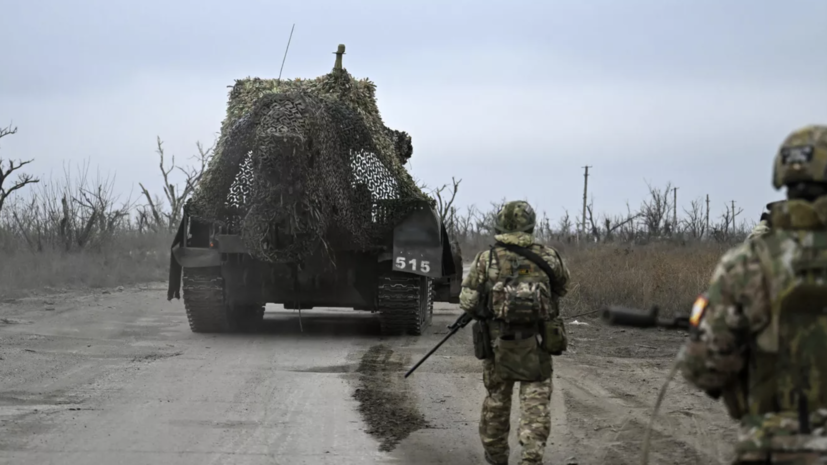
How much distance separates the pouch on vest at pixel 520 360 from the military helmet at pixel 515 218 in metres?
0.63

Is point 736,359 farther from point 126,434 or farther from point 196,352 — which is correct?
point 196,352

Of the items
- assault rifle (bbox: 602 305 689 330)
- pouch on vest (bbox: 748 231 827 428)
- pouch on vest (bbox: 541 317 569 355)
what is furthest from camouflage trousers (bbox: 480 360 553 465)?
pouch on vest (bbox: 748 231 827 428)

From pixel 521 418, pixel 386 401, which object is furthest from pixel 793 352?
pixel 386 401

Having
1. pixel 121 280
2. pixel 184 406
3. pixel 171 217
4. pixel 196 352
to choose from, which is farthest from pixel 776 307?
pixel 171 217

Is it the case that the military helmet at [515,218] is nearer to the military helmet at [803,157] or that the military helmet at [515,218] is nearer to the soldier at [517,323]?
the soldier at [517,323]

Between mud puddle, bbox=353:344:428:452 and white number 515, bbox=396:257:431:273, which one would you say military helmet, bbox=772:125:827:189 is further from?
white number 515, bbox=396:257:431:273

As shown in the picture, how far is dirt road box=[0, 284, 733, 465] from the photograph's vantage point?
20.7ft

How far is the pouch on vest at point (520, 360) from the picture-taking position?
19.0ft

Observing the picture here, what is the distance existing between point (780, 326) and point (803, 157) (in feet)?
1.63

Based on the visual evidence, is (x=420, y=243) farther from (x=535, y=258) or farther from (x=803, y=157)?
(x=803, y=157)

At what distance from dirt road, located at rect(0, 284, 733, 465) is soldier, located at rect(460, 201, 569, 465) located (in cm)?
51

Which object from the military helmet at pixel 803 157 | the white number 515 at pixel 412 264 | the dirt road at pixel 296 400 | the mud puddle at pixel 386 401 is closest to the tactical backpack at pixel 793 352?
the military helmet at pixel 803 157

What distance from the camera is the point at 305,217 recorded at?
1155cm

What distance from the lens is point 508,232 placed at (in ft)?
19.7
